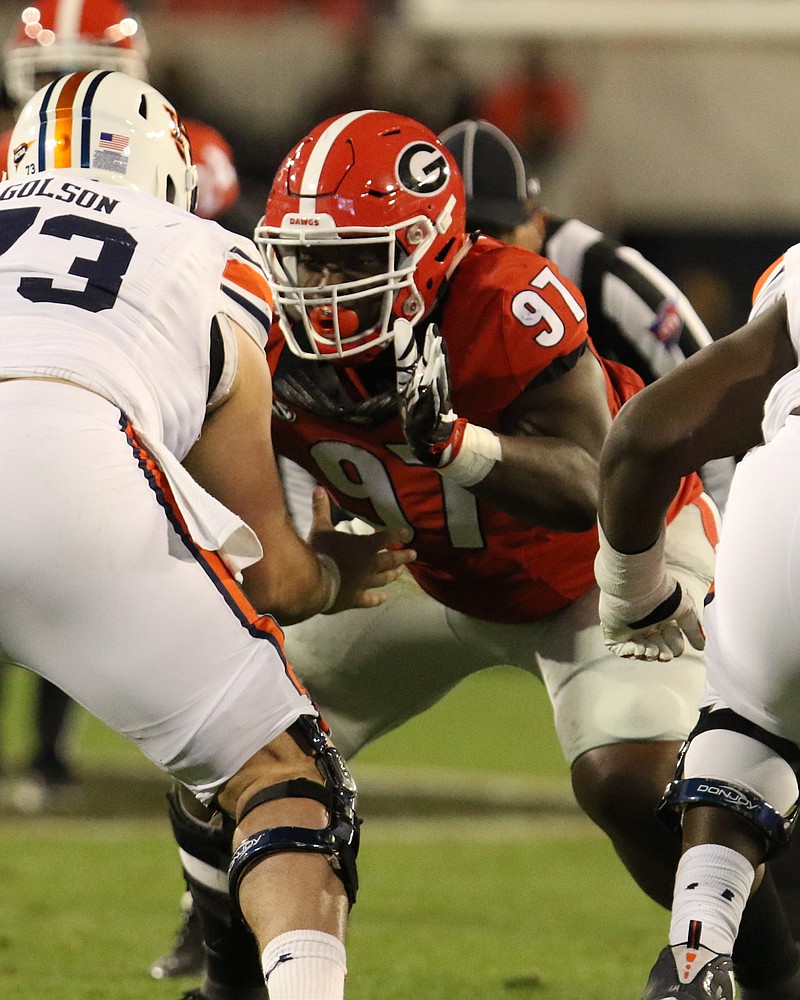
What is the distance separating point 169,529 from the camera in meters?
2.47

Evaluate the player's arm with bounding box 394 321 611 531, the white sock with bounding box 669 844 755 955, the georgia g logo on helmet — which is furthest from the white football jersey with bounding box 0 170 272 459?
the white sock with bounding box 669 844 755 955

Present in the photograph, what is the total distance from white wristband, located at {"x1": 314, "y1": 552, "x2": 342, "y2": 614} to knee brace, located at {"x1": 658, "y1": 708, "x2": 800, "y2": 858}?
2.27 ft

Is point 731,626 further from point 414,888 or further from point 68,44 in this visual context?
point 68,44

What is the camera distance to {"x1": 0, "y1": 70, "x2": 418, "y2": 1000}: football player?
7.82 feet

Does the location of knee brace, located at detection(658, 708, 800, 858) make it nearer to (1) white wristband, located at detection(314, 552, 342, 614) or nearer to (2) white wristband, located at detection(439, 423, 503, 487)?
(1) white wristband, located at detection(314, 552, 342, 614)

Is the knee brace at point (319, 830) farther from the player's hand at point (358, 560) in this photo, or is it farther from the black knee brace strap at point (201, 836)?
the black knee brace strap at point (201, 836)

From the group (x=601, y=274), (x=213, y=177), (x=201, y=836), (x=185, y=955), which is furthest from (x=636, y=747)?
(x=213, y=177)

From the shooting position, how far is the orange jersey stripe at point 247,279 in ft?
8.99

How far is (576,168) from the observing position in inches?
477

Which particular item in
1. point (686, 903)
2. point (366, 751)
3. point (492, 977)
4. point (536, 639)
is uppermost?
point (686, 903)

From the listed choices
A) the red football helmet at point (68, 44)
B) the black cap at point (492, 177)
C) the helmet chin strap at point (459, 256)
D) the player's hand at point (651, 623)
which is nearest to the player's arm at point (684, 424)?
the player's hand at point (651, 623)

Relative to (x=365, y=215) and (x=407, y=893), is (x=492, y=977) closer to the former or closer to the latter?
(x=407, y=893)

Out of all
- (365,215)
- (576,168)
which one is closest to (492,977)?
(365,215)

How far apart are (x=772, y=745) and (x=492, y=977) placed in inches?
62.6
